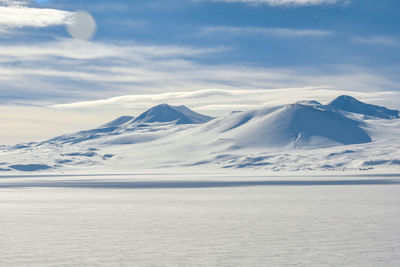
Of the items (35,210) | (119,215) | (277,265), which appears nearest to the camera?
(277,265)

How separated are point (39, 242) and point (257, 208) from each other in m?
22.2

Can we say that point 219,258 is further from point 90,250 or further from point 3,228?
point 3,228

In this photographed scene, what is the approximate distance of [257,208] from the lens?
4528cm

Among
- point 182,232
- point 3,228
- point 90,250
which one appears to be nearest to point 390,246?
point 182,232

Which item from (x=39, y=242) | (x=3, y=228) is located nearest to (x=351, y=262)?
(x=39, y=242)

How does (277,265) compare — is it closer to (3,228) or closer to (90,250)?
(90,250)

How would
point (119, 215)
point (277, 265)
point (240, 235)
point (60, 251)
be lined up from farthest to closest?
point (119, 215) < point (240, 235) < point (60, 251) < point (277, 265)

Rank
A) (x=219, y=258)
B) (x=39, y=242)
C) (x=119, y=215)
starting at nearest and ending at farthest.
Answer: (x=219, y=258)
(x=39, y=242)
(x=119, y=215)

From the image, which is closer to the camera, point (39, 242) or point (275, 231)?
point (39, 242)

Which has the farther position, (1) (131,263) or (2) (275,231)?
(2) (275,231)

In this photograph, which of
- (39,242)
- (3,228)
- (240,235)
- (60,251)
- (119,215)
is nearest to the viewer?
(60,251)

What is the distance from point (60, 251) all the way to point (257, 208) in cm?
2375

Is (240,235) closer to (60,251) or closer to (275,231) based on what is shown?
(275,231)

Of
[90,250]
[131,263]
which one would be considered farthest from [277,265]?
[90,250]
